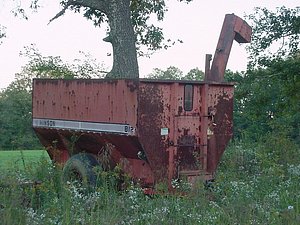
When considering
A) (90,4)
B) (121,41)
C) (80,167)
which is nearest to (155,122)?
(80,167)

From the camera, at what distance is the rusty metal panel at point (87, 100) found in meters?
9.60

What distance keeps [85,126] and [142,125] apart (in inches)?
64.7

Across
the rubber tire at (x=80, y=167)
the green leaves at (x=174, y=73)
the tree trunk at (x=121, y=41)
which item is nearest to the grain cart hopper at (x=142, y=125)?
the rubber tire at (x=80, y=167)

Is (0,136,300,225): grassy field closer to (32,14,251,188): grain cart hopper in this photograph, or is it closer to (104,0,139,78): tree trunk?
(32,14,251,188): grain cart hopper

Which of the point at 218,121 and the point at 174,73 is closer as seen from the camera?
the point at 218,121

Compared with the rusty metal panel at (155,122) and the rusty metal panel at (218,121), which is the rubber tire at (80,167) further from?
the rusty metal panel at (218,121)

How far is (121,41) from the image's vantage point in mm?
16375

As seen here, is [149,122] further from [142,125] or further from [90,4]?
[90,4]

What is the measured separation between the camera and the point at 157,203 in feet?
23.3

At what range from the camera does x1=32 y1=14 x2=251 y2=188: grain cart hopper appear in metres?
9.53

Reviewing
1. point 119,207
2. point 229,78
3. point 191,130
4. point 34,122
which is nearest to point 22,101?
point 229,78

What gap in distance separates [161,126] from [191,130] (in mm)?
763

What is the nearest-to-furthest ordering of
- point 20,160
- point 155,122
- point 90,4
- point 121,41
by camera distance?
point 155,122
point 20,160
point 121,41
point 90,4

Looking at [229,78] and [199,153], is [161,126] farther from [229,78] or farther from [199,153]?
[229,78]
